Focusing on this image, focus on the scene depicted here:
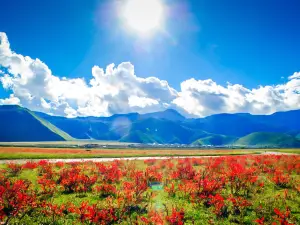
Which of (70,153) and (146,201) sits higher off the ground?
(70,153)

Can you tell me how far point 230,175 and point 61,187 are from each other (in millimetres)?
17382

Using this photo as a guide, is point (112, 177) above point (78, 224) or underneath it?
above

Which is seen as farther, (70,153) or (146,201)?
(70,153)

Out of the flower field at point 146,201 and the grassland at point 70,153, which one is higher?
the grassland at point 70,153

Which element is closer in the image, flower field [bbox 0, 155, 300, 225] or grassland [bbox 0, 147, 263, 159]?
flower field [bbox 0, 155, 300, 225]

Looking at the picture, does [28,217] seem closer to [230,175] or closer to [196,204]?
[196,204]

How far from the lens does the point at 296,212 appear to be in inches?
715

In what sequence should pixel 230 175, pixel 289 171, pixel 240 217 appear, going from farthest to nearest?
pixel 289 171 → pixel 230 175 → pixel 240 217

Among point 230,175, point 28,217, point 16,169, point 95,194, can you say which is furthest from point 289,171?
point 16,169

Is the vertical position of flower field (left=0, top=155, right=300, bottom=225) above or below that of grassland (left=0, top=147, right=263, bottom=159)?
below

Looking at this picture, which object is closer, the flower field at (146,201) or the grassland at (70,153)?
the flower field at (146,201)

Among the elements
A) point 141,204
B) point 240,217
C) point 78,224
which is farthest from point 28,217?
point 240,217

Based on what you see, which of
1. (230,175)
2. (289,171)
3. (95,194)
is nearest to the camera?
(95,194)

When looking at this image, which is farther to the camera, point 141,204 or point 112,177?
point 112,177
